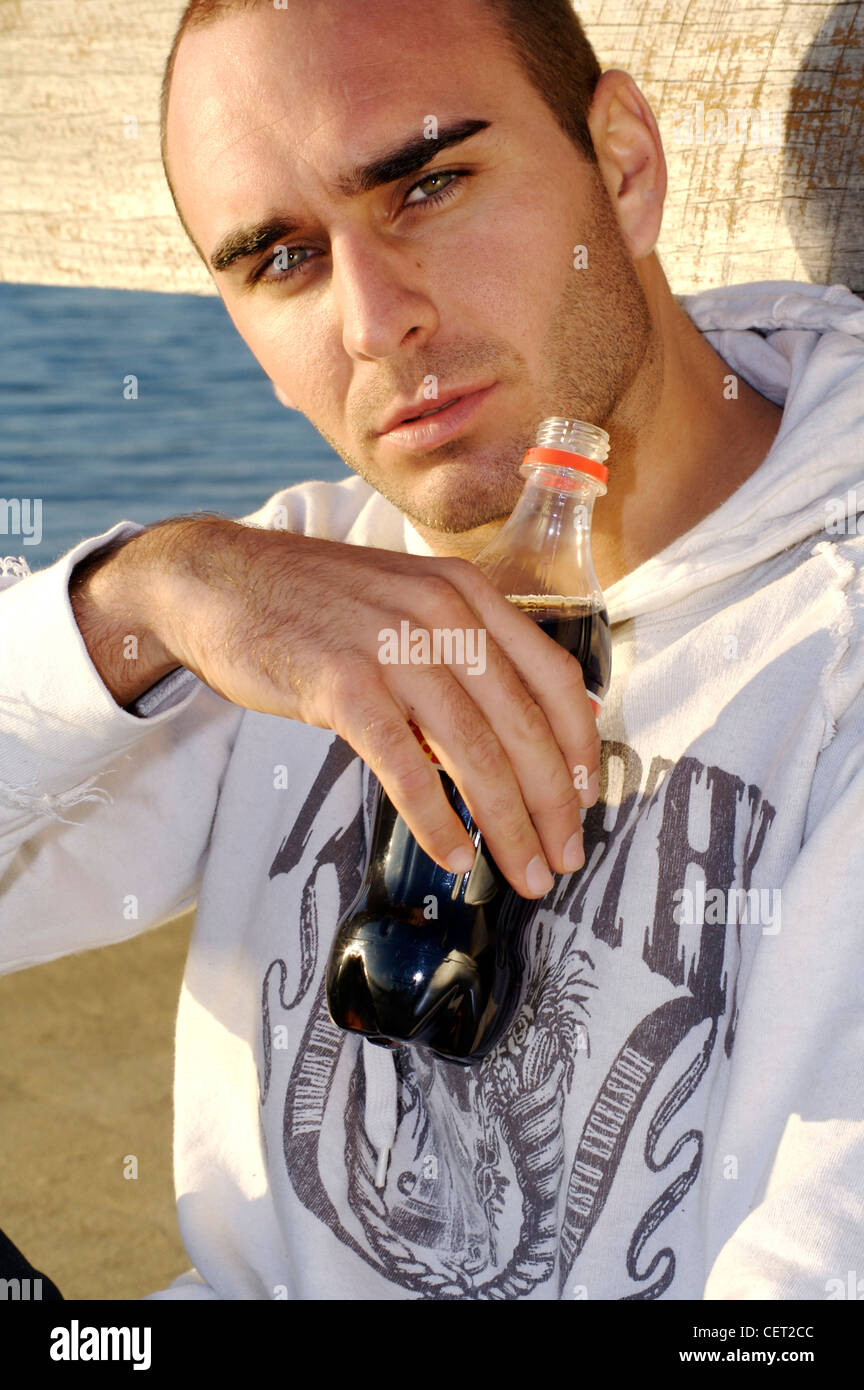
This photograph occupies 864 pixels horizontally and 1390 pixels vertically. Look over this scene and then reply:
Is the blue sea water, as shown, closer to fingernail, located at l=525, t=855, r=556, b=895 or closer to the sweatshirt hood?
the sweatshirt hood

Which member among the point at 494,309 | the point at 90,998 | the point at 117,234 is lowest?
the point at 90,998

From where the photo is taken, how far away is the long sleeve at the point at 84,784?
1138 millimetres

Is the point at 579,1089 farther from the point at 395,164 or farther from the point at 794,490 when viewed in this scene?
the point at 395,164

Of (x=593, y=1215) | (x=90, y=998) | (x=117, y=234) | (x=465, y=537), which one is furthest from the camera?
(x=90, y=998)

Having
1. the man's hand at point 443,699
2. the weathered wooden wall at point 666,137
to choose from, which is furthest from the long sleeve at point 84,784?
the weathered wooden wall at point 666,137

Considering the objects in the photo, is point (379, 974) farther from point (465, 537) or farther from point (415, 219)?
Answer: point (415, 219)

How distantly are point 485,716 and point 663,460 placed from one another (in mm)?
571

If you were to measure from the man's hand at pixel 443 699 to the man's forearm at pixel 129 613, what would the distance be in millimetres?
164

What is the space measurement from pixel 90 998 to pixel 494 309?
2230 mm

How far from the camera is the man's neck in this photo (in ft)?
4.38

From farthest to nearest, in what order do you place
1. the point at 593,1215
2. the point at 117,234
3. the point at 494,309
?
the point at 117,234 → the point at 494,309 → the point at 593,1215

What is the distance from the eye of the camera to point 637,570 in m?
1.24

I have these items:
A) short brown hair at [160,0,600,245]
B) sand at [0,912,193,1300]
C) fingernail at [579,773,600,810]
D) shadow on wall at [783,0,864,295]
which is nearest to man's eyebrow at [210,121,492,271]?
short brown hair at [160,0,600,245]
